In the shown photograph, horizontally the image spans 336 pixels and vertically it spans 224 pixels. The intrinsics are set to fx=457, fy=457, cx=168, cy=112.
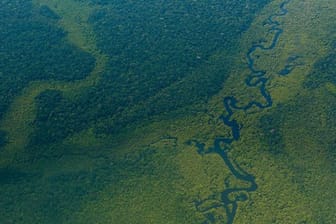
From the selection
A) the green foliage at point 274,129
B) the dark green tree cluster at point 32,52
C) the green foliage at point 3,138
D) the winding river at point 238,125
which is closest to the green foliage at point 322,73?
the winding river at point 238,125

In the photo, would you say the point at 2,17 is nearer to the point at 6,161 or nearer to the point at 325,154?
the point at 6,161

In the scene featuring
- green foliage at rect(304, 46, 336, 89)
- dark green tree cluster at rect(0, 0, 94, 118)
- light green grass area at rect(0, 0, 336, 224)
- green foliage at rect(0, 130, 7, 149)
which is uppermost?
dark green tree cluster at rect(0, 0, 94, 118)

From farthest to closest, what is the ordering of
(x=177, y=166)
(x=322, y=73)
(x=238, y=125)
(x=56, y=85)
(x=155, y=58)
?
(x=155, y=58) → (x=322, y=73) → (x=56, y=85) → (x=238, y=125) → (x=177, y=166)

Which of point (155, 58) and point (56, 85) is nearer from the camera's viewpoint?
point (56, 85)

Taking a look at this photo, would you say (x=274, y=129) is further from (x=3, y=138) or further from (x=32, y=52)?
(x=32, y=52)

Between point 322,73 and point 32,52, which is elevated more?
point 32,52

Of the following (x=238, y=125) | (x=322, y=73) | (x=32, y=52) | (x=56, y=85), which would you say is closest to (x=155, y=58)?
(x=56, y=85)

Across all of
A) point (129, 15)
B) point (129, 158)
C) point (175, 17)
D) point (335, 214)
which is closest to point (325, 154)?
point (335, 214)

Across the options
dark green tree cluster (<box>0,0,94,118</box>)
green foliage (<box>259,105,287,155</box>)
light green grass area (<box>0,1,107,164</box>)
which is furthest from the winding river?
dark green tree cluster (<box>0,0,94,118</box>)

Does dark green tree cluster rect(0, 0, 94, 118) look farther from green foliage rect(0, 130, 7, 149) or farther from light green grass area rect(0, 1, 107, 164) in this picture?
green foliage rect(0, 130, 7, 149)

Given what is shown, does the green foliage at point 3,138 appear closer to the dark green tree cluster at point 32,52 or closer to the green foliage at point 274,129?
→ the dark green tree cluster at point 32,52
